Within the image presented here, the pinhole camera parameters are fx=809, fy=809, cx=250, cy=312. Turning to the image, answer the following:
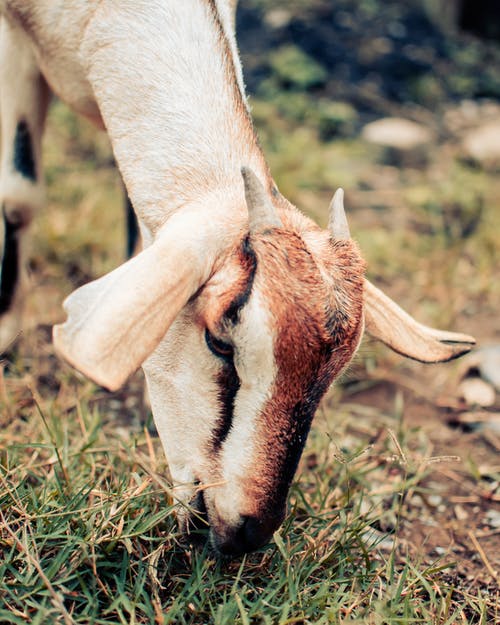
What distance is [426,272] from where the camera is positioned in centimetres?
565

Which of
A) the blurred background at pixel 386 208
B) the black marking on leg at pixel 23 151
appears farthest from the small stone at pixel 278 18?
the black marking on leg at pixel 23 151

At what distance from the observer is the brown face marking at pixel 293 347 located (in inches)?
92.8

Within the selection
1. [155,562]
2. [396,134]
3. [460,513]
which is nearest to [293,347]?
[155,562]

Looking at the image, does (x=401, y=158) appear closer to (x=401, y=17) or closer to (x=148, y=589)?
(x=401, y=17)

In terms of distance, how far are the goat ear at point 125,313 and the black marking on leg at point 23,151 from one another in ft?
6.03

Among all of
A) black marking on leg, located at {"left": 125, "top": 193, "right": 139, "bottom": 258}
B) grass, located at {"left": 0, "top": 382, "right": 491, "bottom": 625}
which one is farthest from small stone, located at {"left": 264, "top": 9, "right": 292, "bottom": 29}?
grass, located at {"left": 0, "top": 382, "right": 491, "bottom": 625}

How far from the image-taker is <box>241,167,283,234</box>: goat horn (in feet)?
8.14

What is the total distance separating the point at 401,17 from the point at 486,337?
672 cm

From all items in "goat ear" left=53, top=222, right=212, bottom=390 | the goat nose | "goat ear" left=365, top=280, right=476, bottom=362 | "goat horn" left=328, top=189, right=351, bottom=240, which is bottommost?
the goat nose

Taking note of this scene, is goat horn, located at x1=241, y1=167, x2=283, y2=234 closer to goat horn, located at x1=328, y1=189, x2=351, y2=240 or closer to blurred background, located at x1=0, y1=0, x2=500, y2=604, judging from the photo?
goat horn, located at x1=328, y1=189, x2=351, y2=240

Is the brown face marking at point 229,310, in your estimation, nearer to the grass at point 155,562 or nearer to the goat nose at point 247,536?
the goat nose at point 247,536

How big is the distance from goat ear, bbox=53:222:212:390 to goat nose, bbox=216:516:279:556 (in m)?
0.64

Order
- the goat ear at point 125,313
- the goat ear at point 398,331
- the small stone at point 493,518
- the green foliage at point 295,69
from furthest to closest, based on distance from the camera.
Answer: the green foliage at point 295,69 < the small stone at point 493,518 < the goat ear at point 398,331 < the goat ear at point 125,313

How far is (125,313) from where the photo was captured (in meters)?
2.23
